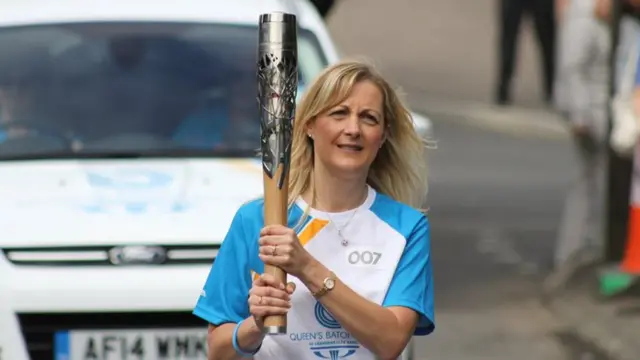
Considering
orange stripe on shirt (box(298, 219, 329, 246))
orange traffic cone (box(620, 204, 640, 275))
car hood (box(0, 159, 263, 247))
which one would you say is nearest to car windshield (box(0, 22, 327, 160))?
car hood (box(0, 159, 263, 247))

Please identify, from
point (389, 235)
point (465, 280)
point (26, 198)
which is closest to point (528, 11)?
point (465, 280)

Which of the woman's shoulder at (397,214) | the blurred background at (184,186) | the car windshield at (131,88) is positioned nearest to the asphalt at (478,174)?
the blurred background at (184,186)

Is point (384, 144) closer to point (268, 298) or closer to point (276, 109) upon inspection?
point (276, 109)

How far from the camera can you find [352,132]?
3.63m

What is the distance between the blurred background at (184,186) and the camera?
559 cm

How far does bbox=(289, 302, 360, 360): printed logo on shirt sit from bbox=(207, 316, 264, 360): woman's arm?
13cm

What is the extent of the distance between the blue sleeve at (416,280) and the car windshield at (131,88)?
2.77m

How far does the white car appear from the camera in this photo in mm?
5551

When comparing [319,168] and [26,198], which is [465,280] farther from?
[319,168]

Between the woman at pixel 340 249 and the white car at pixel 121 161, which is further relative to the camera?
the white car at pixel 121 161

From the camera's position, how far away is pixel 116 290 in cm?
559

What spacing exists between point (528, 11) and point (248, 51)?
41.3ft

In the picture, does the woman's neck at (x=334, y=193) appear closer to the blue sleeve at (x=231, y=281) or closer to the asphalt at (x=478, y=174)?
the blue sleeve at (x=231, y=281)

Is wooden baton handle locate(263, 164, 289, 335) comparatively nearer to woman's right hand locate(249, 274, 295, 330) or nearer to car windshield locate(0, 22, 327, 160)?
woman's right hand locate(249, 274, 295, 330)
